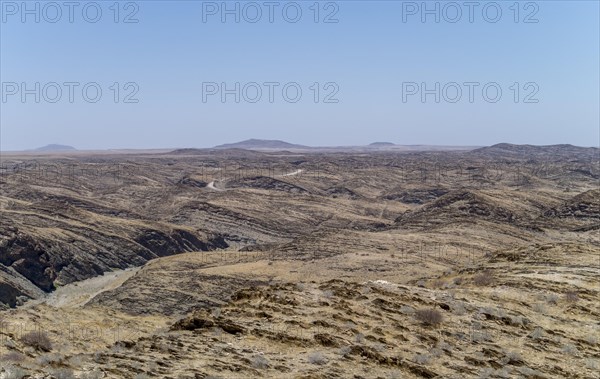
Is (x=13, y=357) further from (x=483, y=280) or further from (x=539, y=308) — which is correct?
(x=483, y=280)

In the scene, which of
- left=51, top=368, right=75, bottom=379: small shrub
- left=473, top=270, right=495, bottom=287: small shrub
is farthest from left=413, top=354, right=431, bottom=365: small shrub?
left=473, top=270, right=495, bottom=287: small shrub

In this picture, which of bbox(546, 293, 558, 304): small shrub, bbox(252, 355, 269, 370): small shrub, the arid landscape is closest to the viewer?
bbox(252, 355, 269, 370): small shrub

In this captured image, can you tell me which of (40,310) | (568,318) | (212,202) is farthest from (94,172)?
(568,318)

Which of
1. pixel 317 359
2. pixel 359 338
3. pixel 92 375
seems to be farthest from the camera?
pixel 359 338

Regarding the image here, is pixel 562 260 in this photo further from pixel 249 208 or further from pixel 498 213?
pixel 249 208

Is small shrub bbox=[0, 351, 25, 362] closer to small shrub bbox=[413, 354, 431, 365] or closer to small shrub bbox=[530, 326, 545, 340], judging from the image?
small shrub bbox=[413, 354, 431, 365]

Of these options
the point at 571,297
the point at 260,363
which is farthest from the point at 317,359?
the point at 571,297

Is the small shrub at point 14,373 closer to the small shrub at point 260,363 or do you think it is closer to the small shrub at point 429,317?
the small shrub at point 260,363
